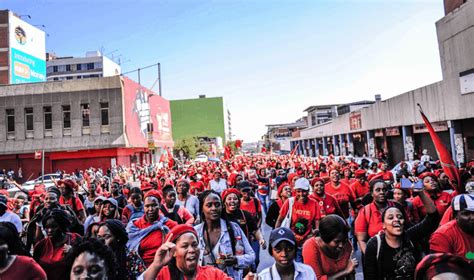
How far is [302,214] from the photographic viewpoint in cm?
498

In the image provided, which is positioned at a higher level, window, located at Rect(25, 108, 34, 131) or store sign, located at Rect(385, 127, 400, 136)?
window, located at Rect(25, 108, 34, 131)

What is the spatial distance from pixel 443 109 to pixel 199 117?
312ft

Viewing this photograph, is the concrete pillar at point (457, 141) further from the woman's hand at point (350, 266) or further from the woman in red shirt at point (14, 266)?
the woman in red shirt at point (14, 266)

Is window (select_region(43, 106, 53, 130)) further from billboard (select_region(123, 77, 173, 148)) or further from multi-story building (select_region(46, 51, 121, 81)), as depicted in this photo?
multi-story building (select_region(46, 51, 121, 81))

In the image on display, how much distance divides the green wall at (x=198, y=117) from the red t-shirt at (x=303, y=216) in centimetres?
10350

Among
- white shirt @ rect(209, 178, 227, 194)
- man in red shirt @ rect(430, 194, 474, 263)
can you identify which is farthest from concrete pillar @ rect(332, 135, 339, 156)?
man in red shirt @ rect(430, 194, 474, 263)

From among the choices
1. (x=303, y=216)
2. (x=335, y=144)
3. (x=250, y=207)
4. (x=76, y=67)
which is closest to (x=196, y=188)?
(x=250, y=207)

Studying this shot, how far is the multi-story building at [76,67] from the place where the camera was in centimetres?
8269

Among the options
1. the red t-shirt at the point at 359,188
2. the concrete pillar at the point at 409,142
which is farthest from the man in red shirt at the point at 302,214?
the concrete pillar at the point at 409,142

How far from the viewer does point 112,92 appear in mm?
33219

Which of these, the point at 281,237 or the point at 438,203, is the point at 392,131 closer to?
the point at 438,203

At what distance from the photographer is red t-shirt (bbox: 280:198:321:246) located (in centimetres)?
485

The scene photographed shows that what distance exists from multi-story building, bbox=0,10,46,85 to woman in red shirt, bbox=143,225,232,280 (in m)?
49.9

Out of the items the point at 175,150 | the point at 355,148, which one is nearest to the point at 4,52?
the point at 175,150
